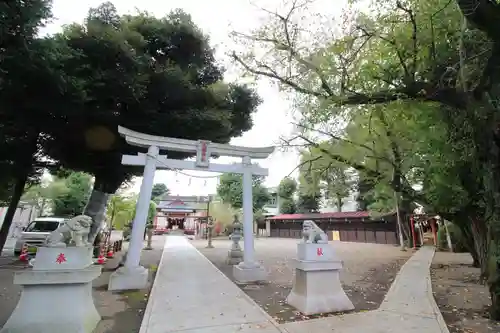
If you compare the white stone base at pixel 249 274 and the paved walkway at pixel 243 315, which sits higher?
the white stone base at pixel 249 274

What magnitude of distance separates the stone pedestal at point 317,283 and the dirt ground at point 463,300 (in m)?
1.70

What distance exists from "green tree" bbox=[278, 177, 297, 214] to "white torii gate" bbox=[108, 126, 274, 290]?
1226 inches

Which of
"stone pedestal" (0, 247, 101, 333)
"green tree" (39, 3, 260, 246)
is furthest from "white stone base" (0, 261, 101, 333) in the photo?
"green tree" (39, 3, 260, 246)

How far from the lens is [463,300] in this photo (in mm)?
6180

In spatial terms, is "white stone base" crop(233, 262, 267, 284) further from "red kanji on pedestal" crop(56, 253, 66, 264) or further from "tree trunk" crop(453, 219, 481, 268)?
"tree trunk" crop(453, 219, 481, 268)

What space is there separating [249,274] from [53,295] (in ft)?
15.7

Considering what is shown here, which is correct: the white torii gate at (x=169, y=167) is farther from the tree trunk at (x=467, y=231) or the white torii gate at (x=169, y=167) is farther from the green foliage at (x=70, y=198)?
the green foliage at (x=70, y=198)

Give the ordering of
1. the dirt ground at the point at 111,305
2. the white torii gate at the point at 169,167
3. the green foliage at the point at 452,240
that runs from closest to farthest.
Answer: the dirt ground at the point at 111,305, the white torii gate at the point at 169,167, the green foliage at the point at 452,240

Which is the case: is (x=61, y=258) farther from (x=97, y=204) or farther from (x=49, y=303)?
(x=97, y=204)

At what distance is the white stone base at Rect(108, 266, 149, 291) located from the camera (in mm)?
6703

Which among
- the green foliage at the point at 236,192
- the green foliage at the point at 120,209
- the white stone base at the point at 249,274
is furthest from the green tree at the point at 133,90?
the green foliage at the point at 236,192

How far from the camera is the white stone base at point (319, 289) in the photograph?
4.99 m

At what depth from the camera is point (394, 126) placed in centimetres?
980

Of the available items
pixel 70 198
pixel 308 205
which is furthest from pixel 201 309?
pixel 308 205
